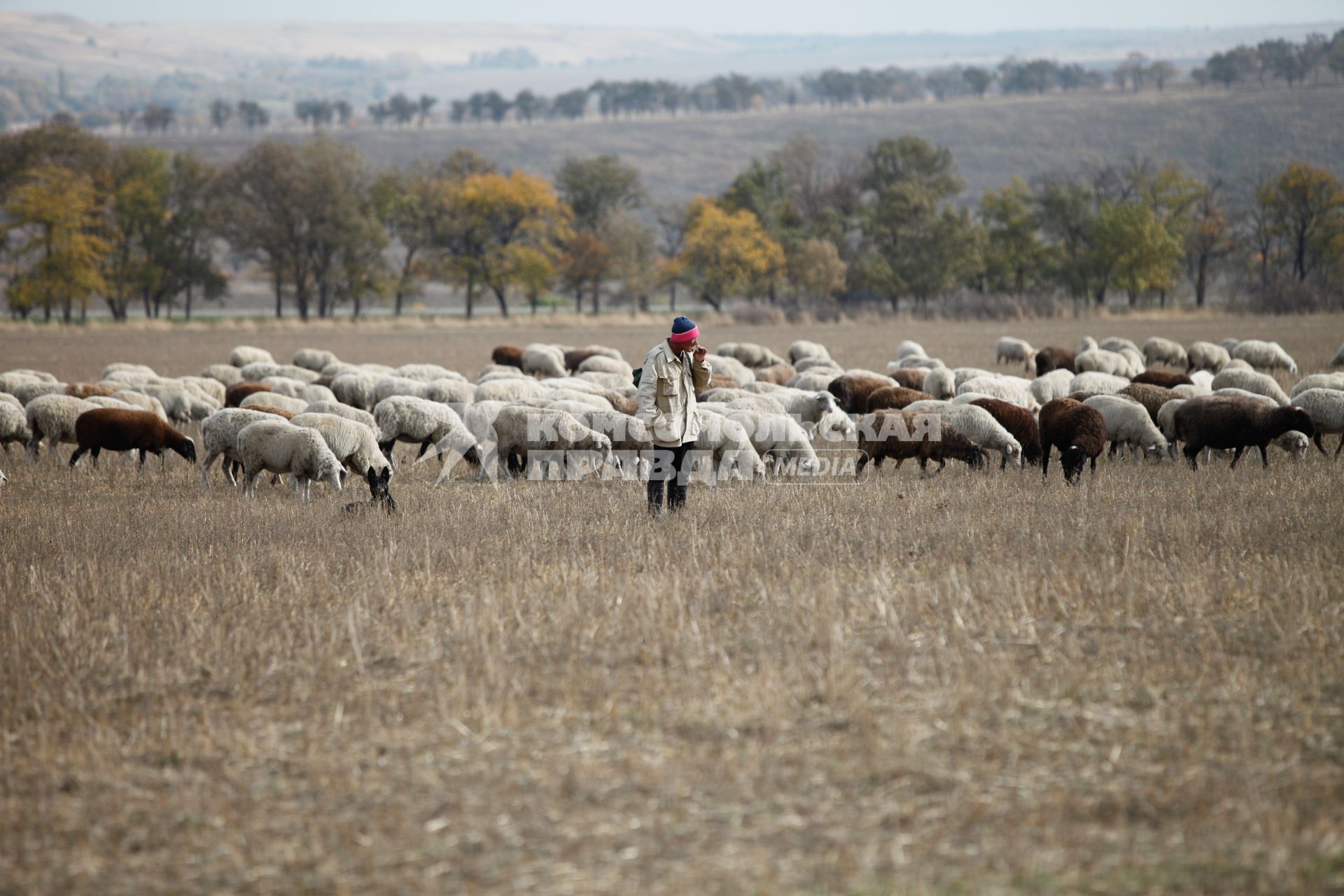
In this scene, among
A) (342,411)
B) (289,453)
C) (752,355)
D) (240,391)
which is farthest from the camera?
(752,355)

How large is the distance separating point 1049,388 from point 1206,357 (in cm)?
991

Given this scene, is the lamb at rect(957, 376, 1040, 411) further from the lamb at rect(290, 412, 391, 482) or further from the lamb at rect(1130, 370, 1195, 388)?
the lamb at rect(290, 412, 391, 482)

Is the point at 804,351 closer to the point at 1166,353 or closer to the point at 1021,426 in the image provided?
the point at 1166,353

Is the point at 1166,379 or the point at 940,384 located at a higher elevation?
the point at 1166,379

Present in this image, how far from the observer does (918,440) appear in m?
13.2

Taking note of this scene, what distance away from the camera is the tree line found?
192 ft

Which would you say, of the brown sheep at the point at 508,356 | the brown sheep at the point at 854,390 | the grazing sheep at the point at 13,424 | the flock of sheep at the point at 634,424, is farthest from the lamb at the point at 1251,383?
the brown sheep at the point at 508,356

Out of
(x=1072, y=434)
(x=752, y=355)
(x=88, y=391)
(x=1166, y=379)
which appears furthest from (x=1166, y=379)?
(x=88, y=391)

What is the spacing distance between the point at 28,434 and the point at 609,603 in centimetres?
1195

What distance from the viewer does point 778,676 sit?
5961mm

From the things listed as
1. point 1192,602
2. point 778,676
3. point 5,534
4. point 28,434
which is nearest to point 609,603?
point 778,676

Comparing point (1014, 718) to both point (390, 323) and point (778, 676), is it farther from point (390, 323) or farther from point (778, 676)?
point (390, 323)

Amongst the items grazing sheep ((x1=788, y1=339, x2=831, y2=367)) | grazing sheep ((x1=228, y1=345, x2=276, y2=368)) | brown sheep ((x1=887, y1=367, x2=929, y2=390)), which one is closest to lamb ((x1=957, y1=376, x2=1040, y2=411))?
brown sheep ((x1=887, y1=367, x2=929, y2=390))

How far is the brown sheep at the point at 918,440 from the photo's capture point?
13211mm
